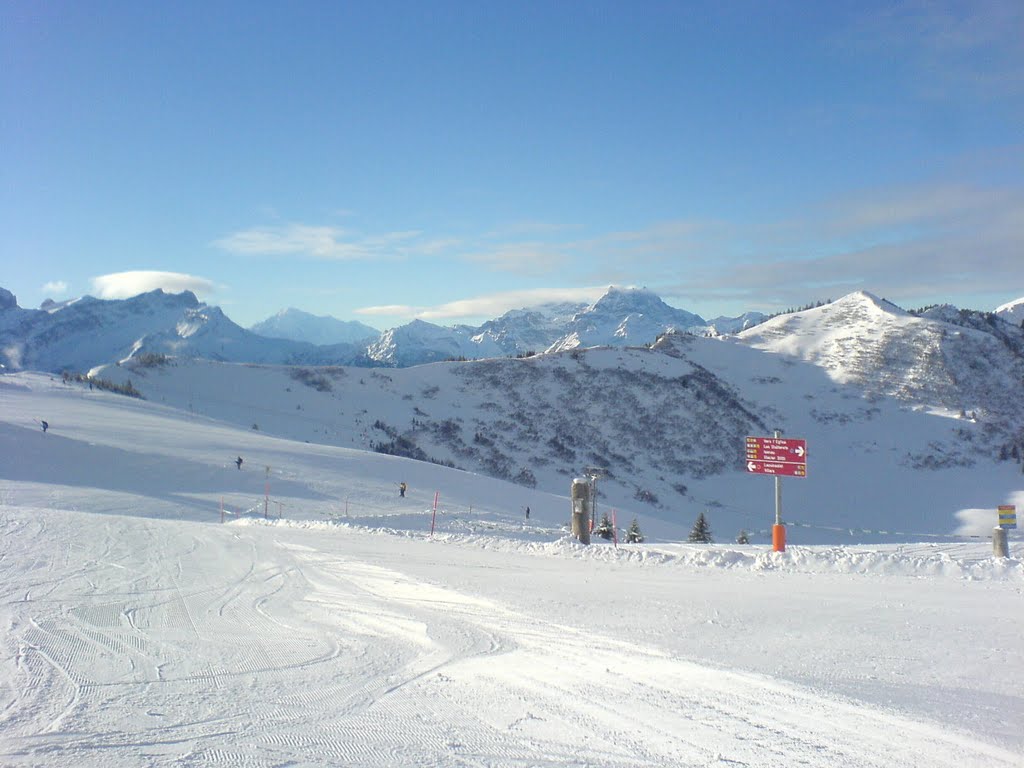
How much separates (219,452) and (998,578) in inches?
1318

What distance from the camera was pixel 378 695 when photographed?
18.1 ft

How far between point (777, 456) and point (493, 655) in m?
13.8

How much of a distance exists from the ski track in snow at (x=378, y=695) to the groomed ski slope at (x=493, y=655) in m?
0.03

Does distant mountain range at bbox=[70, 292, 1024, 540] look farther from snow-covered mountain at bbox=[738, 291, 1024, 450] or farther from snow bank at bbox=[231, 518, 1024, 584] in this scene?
snow bank at bbox=[231, 518, 1024, 584]

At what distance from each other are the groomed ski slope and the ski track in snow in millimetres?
25

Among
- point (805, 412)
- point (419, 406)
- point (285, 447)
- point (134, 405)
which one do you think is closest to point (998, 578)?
point (285, 447)

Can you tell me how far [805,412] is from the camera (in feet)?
274

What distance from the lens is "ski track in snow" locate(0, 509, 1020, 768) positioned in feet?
14.6

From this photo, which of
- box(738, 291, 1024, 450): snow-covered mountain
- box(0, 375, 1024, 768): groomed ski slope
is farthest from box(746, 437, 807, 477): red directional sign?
box(738, 291, 1024, 450): snow-covered mountain

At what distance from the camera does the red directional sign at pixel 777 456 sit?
1830 cm

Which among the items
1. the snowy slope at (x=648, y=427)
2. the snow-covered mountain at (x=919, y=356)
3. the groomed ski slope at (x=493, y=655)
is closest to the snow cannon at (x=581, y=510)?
the groomed ski slope at (x=493, y=655)

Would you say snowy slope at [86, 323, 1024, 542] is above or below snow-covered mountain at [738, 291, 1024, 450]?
below

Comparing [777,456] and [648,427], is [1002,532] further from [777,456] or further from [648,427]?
[648,427]

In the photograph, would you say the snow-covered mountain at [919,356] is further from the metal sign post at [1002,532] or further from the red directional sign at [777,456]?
the red directional sign at [777,456]
